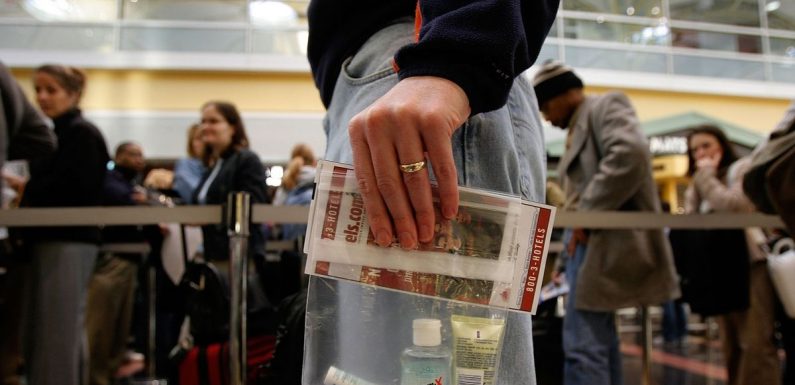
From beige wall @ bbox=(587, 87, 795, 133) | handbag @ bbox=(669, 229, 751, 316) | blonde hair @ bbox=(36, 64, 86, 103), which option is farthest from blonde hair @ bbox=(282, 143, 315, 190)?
beige wall @ bbox=(587, 87, 795, 133)

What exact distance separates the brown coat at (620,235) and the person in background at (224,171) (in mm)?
1405

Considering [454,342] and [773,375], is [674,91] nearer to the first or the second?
[773,375]

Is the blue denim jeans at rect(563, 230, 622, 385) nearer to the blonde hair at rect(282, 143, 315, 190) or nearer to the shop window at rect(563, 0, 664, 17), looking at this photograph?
the blonde hair at rect(282, 143, 315, 190)

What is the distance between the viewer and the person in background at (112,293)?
3312mm

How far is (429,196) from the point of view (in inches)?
23.5

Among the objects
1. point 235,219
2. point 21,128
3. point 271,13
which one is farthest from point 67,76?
point 271,13

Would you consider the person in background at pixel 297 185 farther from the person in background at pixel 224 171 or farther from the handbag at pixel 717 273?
the handbag at pixel 717 273

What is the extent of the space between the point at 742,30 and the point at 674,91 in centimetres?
174

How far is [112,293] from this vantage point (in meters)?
3.39

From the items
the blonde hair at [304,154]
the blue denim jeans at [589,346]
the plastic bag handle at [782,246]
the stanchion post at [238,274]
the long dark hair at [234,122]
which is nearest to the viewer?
the stanchion post at [238,274]

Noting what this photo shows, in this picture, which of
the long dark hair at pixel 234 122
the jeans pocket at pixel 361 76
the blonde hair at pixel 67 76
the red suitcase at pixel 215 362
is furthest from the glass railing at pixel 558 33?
the jeans pocket at pixel 361 76

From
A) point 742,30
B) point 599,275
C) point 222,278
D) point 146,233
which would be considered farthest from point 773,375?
point 742,30

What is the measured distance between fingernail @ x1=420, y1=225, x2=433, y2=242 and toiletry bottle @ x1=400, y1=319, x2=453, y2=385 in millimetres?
111

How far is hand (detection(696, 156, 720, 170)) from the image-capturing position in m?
2.94
